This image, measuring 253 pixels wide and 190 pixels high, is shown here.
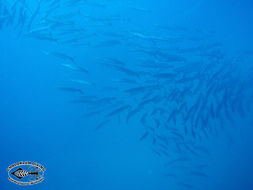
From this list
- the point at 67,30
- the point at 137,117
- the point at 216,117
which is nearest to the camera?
the point at 67,30

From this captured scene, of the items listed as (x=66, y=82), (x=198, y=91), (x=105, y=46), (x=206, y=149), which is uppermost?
(x=105, y=46)

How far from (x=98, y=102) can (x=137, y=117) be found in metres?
Answer: 0.36

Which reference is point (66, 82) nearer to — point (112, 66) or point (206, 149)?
point (112, 66)

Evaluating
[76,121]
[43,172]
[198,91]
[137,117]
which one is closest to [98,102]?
[76,121]

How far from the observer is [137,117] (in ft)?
6.01

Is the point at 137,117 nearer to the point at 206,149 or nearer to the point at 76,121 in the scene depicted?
the point at 76,121

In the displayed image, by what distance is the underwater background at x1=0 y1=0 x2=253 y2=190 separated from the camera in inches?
64.8

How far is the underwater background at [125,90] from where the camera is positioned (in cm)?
165

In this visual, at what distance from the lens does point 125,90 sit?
1.78 meters

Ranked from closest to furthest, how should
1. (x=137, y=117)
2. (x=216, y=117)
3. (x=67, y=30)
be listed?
(x=67, y=30)
(x=137, y=117)
(x=216, y=117)

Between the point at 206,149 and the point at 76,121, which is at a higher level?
the point at 76,121

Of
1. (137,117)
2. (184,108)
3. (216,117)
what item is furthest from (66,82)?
(216,117)

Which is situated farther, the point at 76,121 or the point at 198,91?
the point at 198,91

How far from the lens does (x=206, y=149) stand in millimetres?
2020
